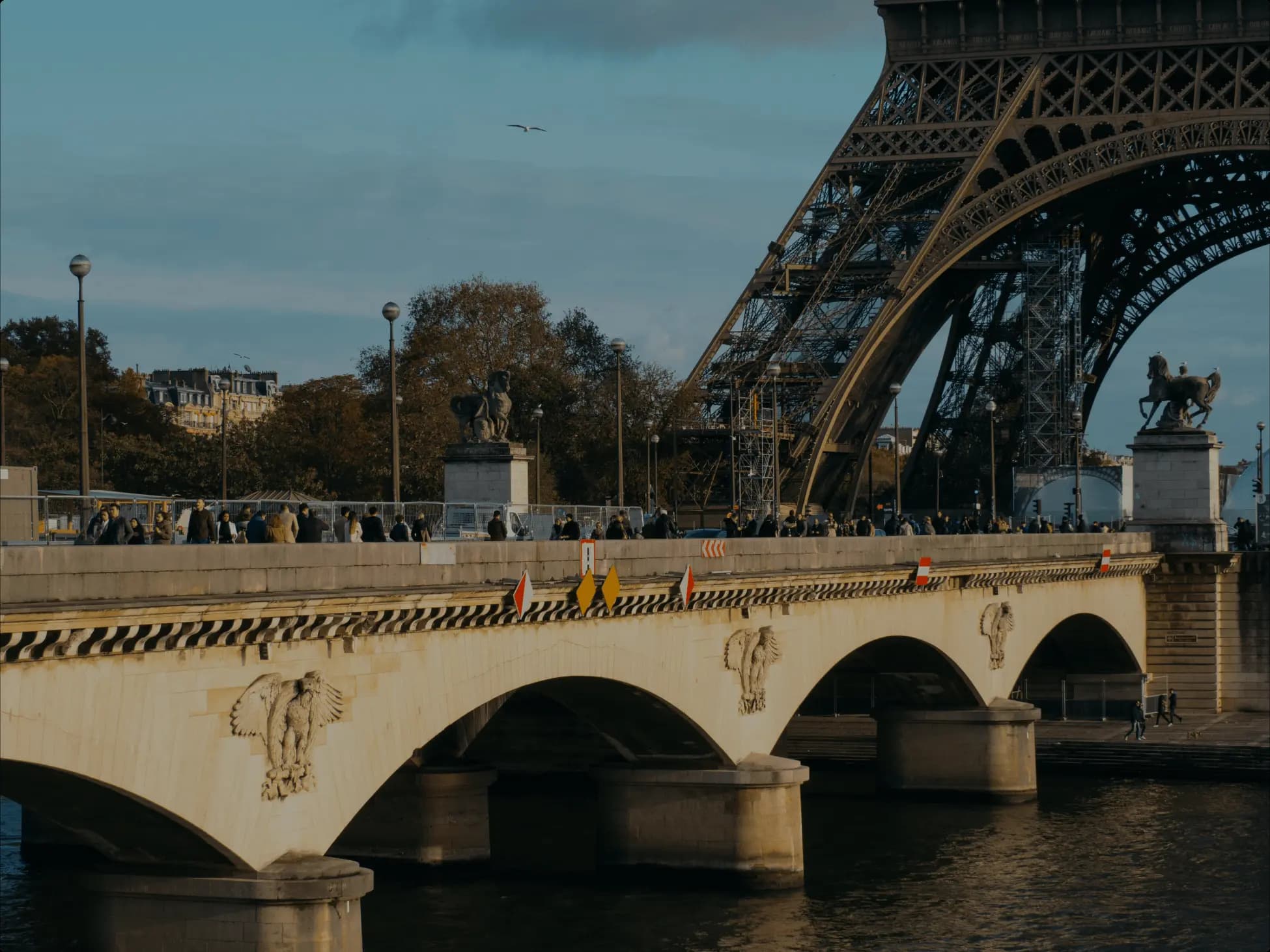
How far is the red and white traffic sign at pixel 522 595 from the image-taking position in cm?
2675

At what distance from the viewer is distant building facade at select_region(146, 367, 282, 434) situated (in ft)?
458

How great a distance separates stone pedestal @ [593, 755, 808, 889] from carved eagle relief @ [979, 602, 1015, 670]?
12.3 m

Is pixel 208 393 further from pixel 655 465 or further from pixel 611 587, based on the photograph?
pixel 611 587

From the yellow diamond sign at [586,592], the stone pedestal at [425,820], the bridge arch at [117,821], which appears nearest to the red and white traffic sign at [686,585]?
the yellow diamond sign at [586,592]

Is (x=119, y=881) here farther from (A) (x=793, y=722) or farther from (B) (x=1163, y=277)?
(B) (x=1163, y=277)

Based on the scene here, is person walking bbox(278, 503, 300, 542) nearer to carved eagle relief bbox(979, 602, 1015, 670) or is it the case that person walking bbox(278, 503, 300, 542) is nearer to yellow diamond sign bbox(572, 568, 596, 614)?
yellow diamond sign bbox(572, 568, 596, 614)

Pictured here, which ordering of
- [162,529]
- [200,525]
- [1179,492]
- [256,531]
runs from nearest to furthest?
[200,525], [256,531], [162,529], [1179,492]

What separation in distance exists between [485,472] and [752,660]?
19.0 ft

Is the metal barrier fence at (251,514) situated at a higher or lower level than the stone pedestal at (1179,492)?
lower

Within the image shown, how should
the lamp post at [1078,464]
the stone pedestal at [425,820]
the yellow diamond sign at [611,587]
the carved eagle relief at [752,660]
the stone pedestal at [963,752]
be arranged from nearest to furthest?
the yellow diamond sign at [611,587]
the carved eagle relief at [752,660]
the stone pedestal at [425,820]
the stone pedestal at [963,752]
the lamp post at [1078,464]

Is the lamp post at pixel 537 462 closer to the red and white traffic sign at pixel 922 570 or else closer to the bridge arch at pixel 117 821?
the red and white traffic sign at pixel 922 570

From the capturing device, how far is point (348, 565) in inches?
928

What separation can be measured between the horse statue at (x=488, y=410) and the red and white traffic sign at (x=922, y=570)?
8731mm

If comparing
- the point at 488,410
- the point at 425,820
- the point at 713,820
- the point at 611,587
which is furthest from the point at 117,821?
the point at 488,410
